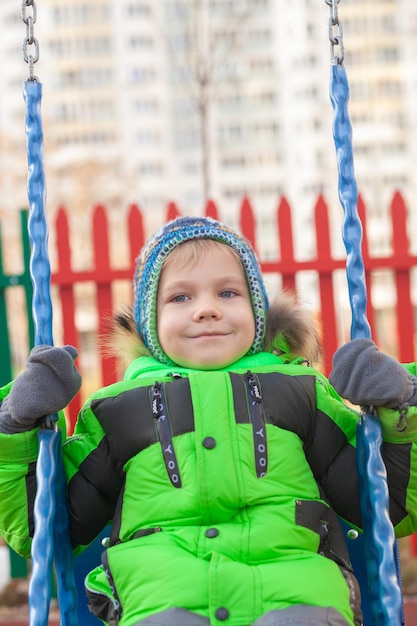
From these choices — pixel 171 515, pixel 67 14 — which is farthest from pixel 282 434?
pixel 67 14

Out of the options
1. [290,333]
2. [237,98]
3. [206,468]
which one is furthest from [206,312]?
[237,98]

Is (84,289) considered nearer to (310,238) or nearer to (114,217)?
(114,217)

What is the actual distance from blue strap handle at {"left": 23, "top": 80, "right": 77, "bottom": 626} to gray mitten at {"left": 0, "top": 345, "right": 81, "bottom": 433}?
0.06m

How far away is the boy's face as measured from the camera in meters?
2.32

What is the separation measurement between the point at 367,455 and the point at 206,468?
392mm

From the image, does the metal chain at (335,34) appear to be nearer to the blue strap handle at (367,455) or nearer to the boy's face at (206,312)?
the blue strap handle at (367,455)

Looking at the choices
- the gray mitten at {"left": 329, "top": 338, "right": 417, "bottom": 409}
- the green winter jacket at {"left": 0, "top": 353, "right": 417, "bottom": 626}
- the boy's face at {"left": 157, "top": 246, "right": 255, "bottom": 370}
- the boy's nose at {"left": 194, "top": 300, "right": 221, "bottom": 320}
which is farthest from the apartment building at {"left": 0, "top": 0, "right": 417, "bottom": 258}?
the gray mitten at {"left": 329, "top": 338, "right": 417, "bottom": 409}

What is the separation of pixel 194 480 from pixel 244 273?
694 mm

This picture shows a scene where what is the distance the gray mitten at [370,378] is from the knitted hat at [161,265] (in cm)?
44

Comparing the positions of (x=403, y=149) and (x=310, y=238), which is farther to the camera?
(x=403, y=149)

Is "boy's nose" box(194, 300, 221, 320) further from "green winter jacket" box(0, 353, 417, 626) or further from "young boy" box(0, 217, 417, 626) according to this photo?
"green winter jacket" box(0, 353, 417, 626)

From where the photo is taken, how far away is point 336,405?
2271mm

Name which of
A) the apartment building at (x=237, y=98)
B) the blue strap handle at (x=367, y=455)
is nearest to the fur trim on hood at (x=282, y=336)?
the blue strap handle at (x=367, y=455)

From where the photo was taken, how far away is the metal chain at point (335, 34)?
2197 mm
